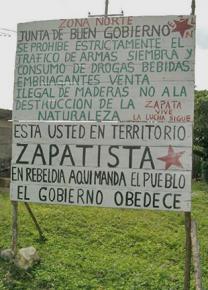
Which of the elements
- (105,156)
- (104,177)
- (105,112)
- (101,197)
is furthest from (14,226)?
(105,112)

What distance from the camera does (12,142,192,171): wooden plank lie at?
6.53m

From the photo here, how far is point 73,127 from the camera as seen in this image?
6.94 meters

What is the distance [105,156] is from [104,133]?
0.28 m

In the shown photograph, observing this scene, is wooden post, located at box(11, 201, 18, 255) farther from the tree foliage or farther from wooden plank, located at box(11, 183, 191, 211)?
the tree foliage

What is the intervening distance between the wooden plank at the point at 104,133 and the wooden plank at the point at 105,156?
0.06 metres

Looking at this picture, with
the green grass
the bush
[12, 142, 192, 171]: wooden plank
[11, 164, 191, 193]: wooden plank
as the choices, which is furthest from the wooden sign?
the bush

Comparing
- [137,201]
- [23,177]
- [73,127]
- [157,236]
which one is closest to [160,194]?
[137,201]

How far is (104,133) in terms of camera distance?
6816 mm

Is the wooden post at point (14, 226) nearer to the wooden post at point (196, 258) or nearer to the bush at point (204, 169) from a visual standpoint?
the wooden post at point (196, 258)

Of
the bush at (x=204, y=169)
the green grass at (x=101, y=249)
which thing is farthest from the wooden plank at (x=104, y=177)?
the bush at (x=204, y=169)

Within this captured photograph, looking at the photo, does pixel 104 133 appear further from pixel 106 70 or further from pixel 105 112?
pixel 106 70

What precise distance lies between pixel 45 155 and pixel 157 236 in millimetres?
3520

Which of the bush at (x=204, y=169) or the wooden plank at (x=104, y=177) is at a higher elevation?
the wooden plank at (x=104, y=177)

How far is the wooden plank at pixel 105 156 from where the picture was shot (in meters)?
6.53
